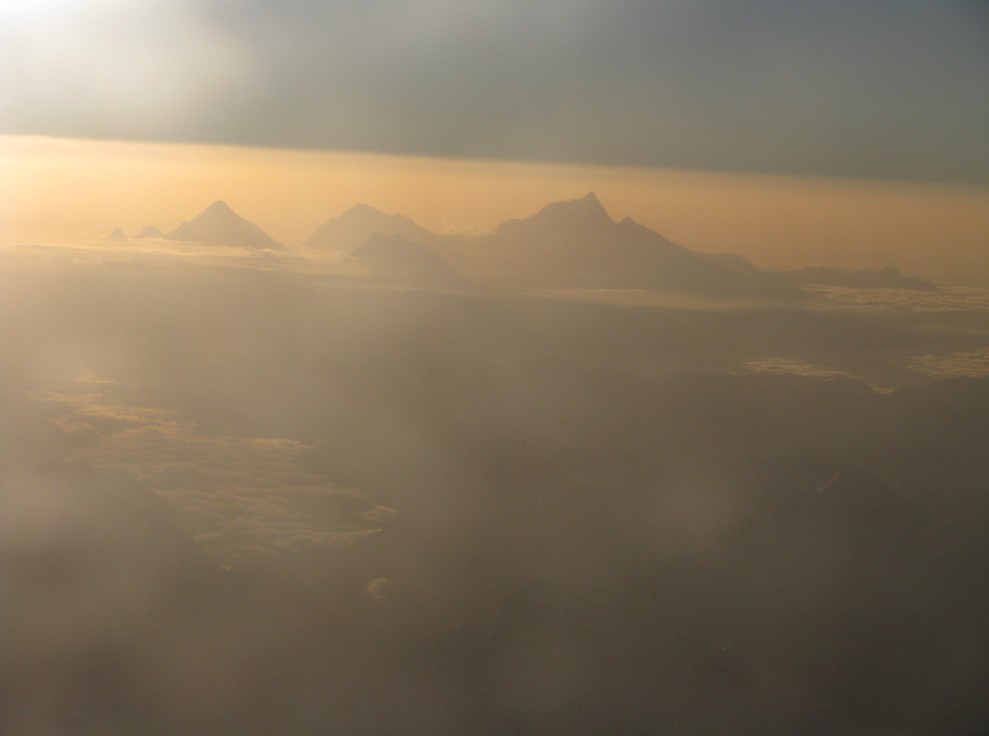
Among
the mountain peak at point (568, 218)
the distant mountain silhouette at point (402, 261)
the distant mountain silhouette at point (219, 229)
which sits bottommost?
the distant mountain silhouette at point (402, 261)

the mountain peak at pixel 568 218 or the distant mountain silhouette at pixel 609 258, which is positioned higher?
the mountain peak at pixel 568 218

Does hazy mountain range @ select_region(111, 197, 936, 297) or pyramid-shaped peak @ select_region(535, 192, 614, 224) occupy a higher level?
pyramid-shaped peak @ select_region(535, 192, 614, 224)

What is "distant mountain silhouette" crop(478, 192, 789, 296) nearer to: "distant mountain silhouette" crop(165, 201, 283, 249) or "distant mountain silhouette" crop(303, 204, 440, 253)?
"distant mountain silhouette" crop(303, 204, 440, 253)

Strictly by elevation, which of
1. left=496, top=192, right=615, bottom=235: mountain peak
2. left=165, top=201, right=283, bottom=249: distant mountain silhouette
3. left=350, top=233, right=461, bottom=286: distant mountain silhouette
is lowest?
left=350, top=233, right=461, bottom=286: distant mountain silhouette

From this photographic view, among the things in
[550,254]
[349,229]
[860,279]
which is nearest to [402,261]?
[349,229]

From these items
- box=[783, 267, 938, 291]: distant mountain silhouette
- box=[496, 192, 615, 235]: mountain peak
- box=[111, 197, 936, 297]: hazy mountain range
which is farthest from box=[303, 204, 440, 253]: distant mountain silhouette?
box=[783, 267, 938, 291]: distant mountain silhouette

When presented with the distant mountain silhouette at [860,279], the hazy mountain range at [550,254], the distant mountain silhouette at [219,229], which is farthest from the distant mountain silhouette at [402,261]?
the distant mountain silhouette at [860,279]

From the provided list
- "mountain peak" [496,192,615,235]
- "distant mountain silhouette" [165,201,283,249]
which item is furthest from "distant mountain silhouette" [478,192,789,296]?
"distant mountain silhouette" [165,201,283,249]

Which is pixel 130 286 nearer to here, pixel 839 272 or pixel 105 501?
pixel 105 501

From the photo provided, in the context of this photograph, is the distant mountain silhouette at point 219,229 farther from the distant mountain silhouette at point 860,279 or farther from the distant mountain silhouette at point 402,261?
the distant mountain silhouette at point 860,279

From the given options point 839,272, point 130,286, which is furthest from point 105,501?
point 839,272
